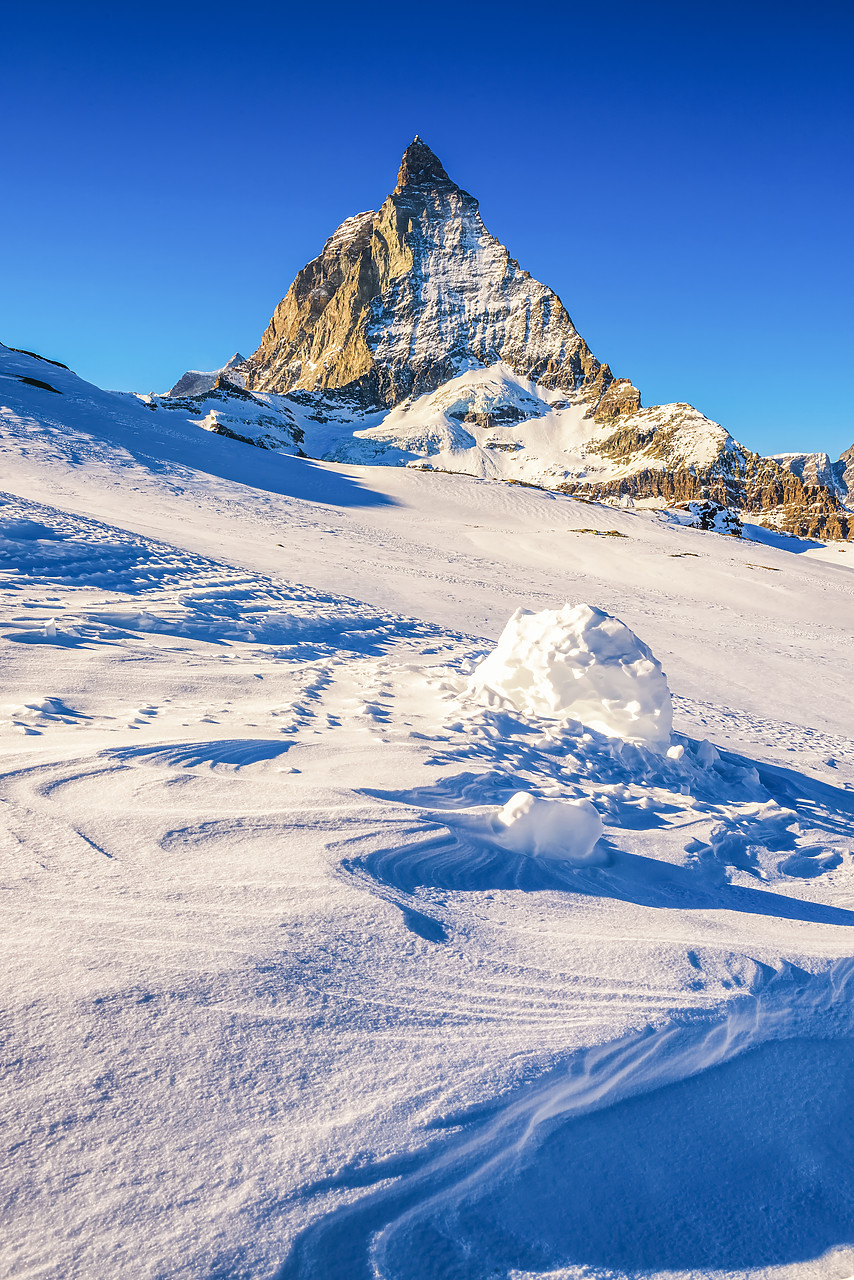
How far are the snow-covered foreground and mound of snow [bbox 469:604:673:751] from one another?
0.20 metres

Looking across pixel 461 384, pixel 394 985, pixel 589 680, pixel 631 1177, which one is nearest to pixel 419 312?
pixel 461 384

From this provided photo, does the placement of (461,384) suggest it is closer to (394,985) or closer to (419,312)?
(419,312)

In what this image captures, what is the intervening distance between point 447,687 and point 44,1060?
13.7ft

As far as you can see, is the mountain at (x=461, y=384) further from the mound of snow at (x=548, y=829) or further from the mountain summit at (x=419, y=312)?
the mound of snow at (x=548, y=829)

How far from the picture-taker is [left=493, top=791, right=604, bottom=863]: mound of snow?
10.3 feet

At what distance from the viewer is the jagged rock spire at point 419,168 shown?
187 meters

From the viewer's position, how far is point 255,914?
2.31 meters

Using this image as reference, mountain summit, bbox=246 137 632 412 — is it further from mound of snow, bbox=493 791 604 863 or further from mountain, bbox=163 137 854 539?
mound of snow, bbox=493 791 604 863

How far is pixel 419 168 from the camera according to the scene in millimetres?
189625

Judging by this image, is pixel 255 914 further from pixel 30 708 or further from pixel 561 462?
pixel 561 462

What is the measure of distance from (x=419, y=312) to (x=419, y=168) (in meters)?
53.9

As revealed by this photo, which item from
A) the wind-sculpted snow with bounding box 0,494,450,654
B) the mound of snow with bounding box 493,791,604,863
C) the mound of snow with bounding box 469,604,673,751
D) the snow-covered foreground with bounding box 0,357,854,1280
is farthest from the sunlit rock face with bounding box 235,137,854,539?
the mound of snow with bounding box 493,791,604,863

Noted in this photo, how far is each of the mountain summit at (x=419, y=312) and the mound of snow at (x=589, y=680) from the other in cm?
15734

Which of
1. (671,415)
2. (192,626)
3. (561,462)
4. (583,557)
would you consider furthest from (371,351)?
(192,626)
